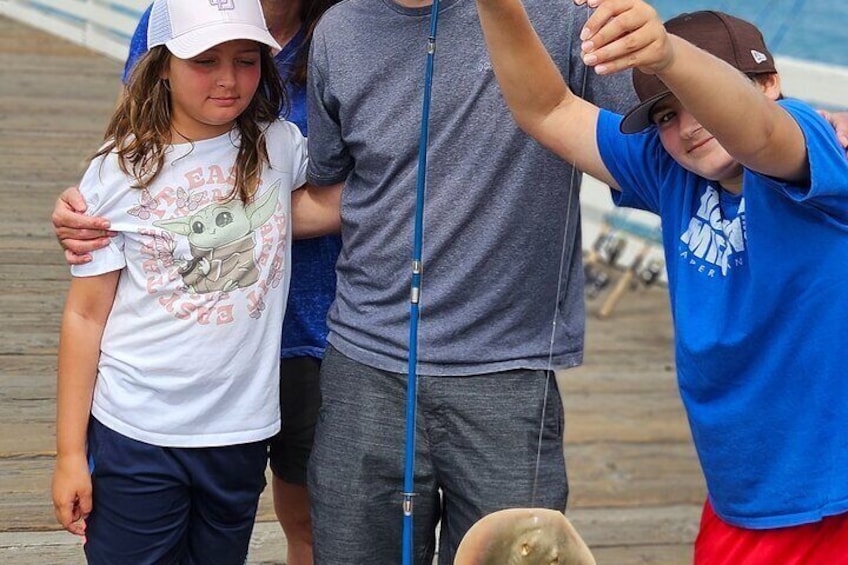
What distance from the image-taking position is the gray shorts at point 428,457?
2.33 metres

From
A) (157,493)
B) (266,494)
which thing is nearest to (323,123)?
(157,493)

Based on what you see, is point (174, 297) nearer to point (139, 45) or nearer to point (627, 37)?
point (139, 45)

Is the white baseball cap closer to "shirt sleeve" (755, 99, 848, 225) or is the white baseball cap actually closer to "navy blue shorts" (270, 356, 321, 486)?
"navy blue shorts" (270, 356, 321, 486)

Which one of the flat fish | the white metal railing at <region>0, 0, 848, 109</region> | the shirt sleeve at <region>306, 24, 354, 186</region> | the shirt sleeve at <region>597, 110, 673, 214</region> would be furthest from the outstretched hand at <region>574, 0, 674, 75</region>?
the white metal railing at <region>0, 0, 848, 109</region>

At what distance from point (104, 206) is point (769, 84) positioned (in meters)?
1.22

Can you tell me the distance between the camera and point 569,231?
7.92 feet

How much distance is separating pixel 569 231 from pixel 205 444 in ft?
2.65

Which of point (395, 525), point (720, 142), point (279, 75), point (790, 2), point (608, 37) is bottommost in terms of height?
point (790, 2)

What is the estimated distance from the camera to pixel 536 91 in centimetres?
217

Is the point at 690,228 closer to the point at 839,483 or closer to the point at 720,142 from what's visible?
the point at 720,142

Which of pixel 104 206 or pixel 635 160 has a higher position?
pixel 635 160

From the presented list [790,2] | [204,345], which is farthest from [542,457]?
[790,2]

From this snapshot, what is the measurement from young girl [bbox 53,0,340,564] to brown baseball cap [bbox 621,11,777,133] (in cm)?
77

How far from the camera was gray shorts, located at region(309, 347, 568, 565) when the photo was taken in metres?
2.33
